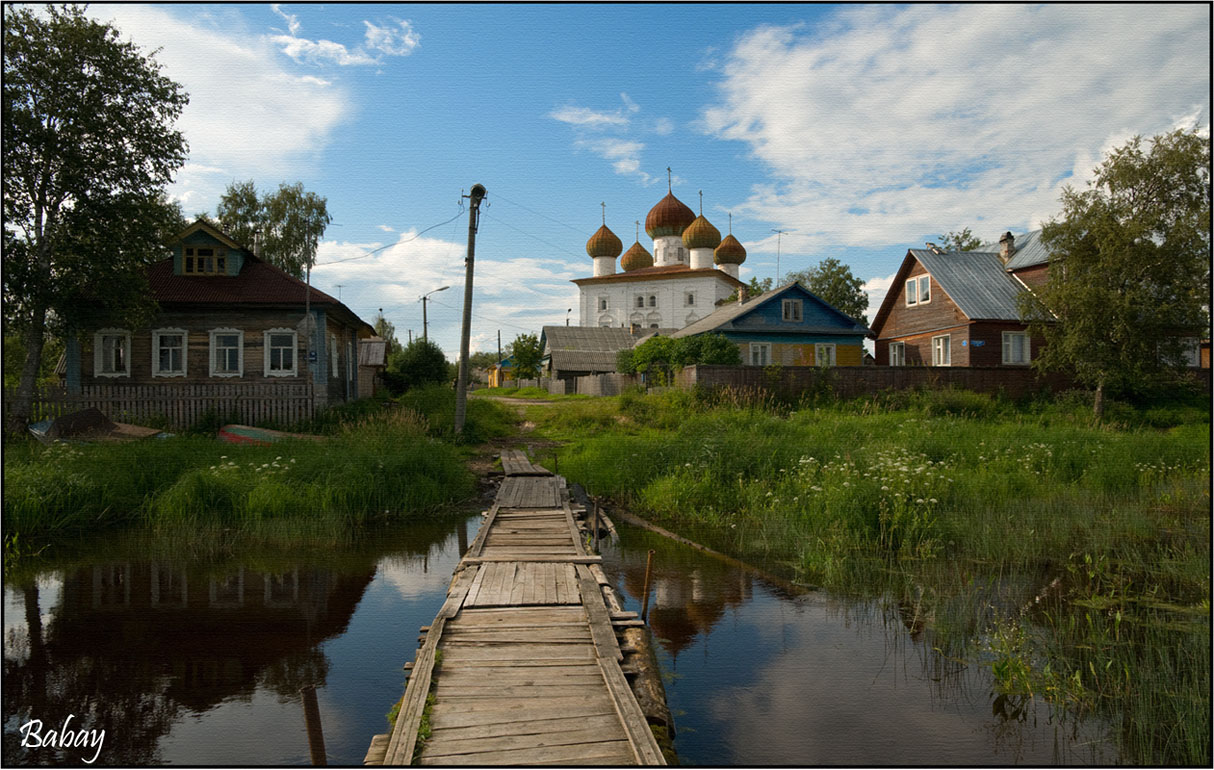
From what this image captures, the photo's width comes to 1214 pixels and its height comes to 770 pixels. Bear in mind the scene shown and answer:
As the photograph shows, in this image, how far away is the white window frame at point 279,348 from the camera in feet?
71.7

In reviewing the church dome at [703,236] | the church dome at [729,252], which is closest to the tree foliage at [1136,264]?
the church dome at [703,236]

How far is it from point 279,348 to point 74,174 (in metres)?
6.42

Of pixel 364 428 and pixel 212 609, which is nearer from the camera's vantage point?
pixel 212 609

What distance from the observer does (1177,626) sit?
22.3 ft

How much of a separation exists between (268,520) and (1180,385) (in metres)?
32.1

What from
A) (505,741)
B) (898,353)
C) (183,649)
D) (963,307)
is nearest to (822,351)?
(898,353)

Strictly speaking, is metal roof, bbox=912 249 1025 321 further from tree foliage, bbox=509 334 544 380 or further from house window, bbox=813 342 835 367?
tree foliage, bbox=509 334 544 380

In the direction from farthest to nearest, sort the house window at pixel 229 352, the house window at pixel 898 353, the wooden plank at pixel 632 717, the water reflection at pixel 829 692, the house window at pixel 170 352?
the house window at pixel 898 353
the house window at pixel 229 352
the house window at pixel 170 352
the water reflection at pixel 829 692
the wooden plank at pixel 632 717

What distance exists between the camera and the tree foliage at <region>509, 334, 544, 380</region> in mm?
60875

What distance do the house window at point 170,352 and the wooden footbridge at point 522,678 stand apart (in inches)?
682

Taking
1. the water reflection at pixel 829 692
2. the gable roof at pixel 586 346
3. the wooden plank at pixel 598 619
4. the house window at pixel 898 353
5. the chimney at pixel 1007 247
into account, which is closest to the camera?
the water reflection at pixel 829 692

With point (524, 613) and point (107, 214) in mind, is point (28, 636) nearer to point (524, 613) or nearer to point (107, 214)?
point (524, 613)

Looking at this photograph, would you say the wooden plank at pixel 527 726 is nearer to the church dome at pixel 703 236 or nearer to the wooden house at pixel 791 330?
the wooden house at pixel 791 330

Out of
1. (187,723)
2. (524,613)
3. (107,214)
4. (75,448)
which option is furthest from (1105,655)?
(107,214)
